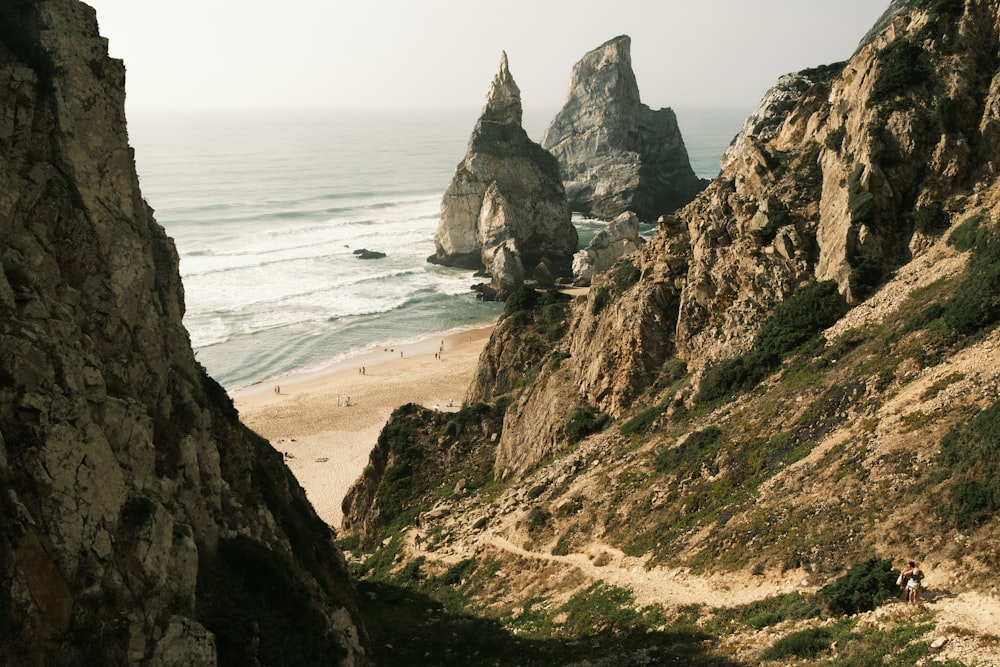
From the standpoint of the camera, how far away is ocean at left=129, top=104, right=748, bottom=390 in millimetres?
65500

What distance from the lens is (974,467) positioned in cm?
1619

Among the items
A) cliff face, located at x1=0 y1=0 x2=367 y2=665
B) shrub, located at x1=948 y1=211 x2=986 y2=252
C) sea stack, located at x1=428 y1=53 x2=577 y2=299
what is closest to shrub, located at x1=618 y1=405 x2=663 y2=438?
shrub, located at x1=948 y1=211 x2=986 y2=252

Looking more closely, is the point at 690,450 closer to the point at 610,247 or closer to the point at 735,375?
the point at 735,375

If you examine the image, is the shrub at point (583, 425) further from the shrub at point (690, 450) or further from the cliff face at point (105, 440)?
the cliff face at point (105, 440)

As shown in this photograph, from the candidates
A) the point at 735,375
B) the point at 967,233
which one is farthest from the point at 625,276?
the point at 967,233

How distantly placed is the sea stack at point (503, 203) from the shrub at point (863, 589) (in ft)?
230

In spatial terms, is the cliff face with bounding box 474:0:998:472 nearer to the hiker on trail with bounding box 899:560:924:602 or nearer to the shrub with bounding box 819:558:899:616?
the shrub with bounding box 819:558:899:616

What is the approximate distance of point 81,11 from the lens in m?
16.4

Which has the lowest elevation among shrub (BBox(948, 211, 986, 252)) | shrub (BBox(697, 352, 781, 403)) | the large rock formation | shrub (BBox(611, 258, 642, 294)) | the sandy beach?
the sandy beach

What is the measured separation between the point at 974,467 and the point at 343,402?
41.1m

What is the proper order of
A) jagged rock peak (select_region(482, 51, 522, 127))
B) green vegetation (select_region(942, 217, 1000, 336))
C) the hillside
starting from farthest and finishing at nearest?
jagged rock peak (select_region(482, 51, 522, 127)) → green vegetation (select_region(942, 217, 1000, 336)) → the hillside

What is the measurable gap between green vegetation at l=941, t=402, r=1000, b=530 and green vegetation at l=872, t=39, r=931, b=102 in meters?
14.6

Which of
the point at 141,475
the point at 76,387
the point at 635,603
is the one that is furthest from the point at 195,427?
the point at 635,603

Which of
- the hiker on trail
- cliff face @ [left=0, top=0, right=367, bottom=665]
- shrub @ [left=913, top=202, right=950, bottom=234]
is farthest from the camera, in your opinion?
shrub @ [left=913, top=202, right=950, bottom=234]
